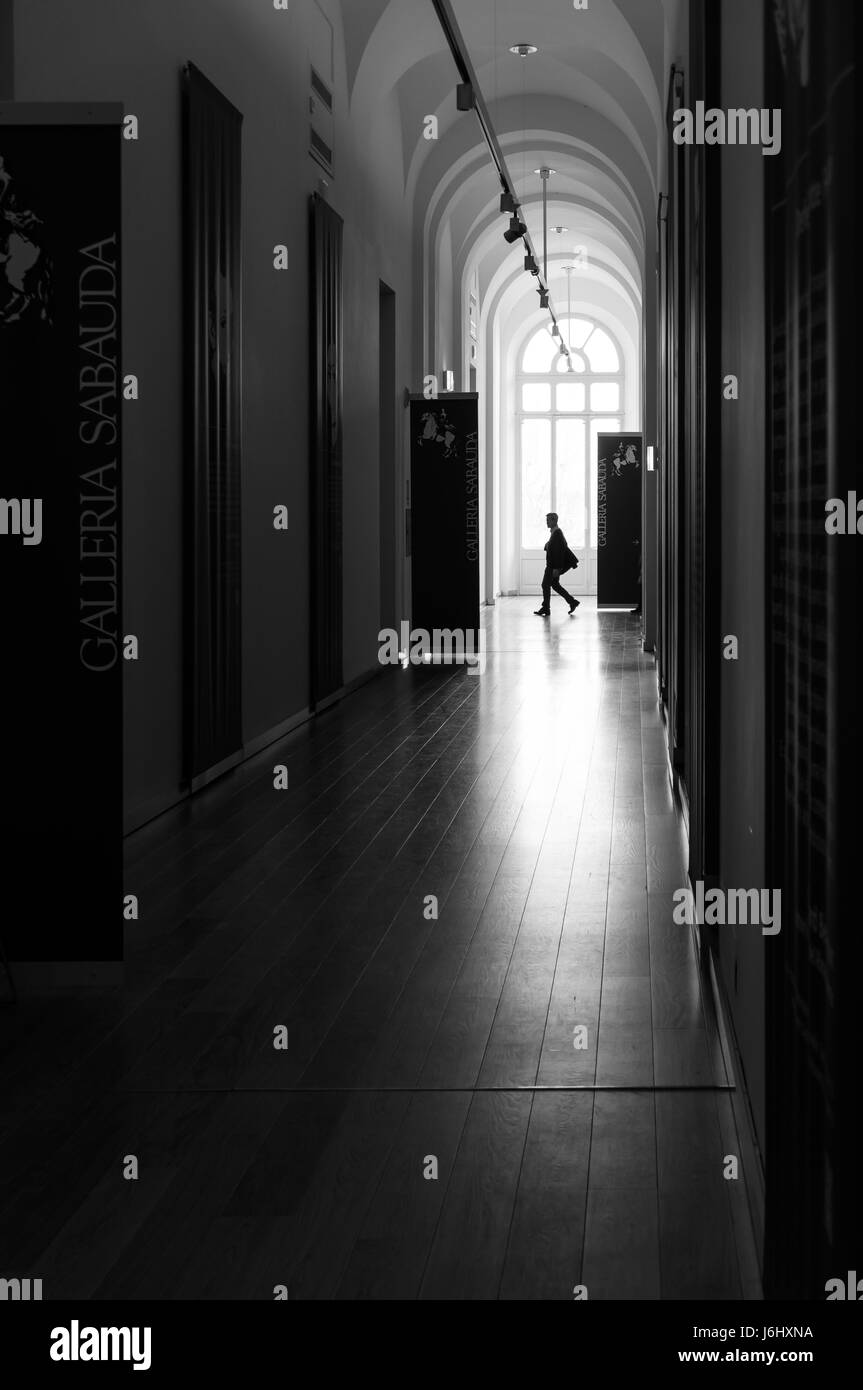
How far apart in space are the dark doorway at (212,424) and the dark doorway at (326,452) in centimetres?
246

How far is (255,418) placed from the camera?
10.1 m

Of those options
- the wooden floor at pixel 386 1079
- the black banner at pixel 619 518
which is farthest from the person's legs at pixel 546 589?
the wooden floor at pixel 386 1079

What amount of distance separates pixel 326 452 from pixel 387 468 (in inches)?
174

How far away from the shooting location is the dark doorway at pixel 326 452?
1193 centimetres

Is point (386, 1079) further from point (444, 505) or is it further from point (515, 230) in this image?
point (444, 505)

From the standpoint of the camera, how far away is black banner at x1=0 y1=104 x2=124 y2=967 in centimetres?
460

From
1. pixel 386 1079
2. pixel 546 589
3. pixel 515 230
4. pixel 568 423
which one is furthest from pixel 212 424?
pixel 568 423

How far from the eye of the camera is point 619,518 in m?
25.0

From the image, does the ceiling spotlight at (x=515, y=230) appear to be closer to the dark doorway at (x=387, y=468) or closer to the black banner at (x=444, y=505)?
the dark doorway at (x=387, y=468)

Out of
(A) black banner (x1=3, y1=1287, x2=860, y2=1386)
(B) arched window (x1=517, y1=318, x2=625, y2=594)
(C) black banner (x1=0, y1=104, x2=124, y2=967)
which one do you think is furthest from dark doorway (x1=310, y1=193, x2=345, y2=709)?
(B) arched window (x1=517, y1=318, x2=625, y2=594)

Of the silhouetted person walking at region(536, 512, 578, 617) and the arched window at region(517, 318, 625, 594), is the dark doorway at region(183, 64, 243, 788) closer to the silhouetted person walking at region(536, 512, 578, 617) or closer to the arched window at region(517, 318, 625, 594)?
the silhouetted person walking at region(536, 512, 578, 617)

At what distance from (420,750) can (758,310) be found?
6.92 metres

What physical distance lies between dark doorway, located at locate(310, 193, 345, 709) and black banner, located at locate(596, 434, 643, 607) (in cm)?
1242

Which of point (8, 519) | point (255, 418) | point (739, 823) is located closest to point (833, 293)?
point (739, 823)
